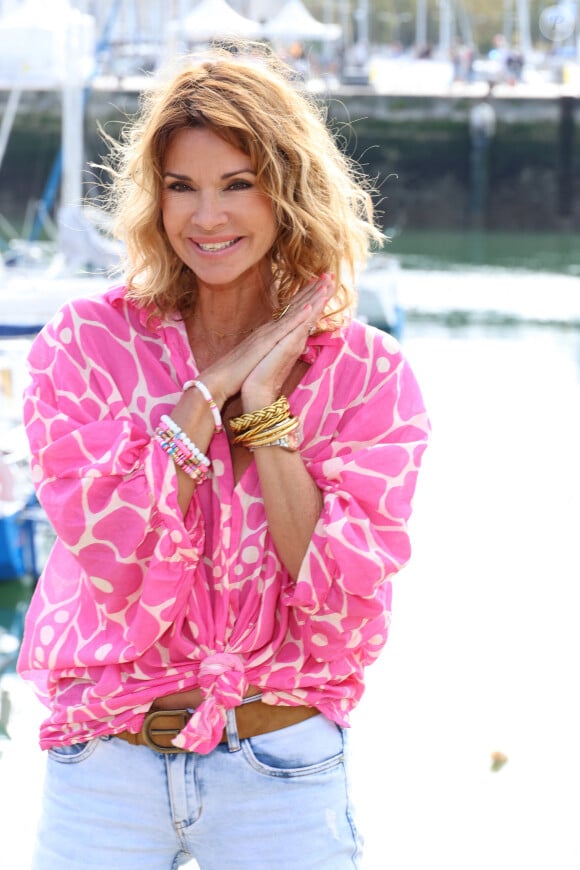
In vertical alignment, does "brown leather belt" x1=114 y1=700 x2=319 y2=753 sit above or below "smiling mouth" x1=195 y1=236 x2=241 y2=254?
below

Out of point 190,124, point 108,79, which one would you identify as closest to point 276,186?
point 190,124

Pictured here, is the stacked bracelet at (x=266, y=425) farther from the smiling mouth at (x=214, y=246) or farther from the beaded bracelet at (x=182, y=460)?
the smiling mouth at (x=214, y=246)

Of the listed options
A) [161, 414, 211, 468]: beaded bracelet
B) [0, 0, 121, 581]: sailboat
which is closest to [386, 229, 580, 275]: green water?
[0, 0, 121, 581]: sailboat

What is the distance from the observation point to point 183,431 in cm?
195

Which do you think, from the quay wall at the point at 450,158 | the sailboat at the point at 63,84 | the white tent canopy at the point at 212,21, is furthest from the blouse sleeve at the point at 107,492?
the quay wall at the point at 450,158

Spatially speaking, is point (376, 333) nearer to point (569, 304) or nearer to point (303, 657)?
point (303, 657)

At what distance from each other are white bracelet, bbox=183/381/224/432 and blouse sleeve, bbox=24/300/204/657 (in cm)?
8

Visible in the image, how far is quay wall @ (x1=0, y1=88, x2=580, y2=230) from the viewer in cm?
3034

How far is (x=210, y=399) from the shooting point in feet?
6.46

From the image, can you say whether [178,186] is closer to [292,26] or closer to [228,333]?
[228,333]

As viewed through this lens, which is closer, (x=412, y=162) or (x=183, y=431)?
(x=183, y=431)

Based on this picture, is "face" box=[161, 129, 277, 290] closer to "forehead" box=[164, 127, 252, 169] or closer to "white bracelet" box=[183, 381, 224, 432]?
"forehead" box=[164, 127, 252, 169]

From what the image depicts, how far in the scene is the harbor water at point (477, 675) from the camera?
16.3 feet

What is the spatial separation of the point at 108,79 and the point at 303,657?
29.4 metres
